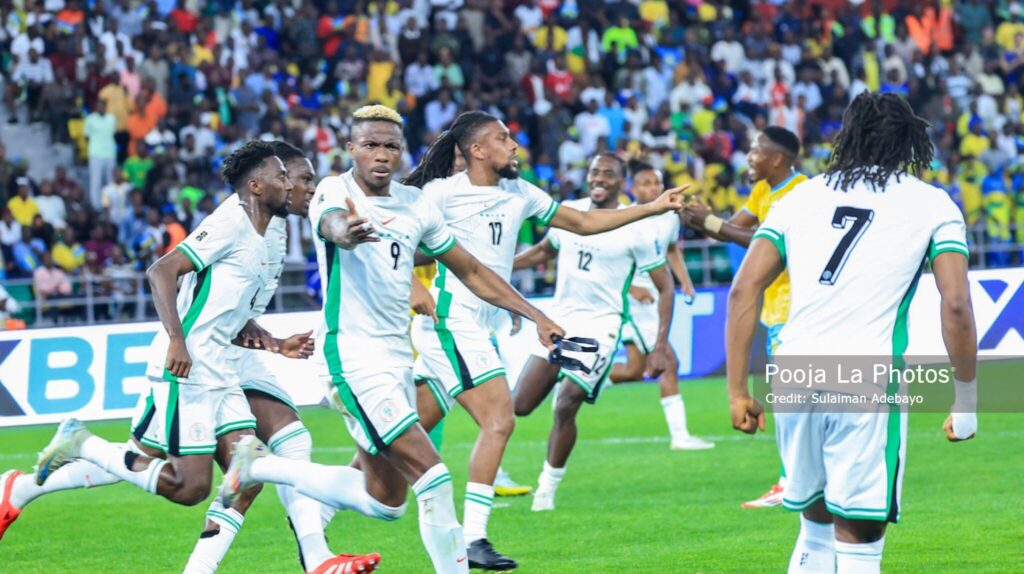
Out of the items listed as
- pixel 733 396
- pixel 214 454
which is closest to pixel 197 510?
pixel 214 454

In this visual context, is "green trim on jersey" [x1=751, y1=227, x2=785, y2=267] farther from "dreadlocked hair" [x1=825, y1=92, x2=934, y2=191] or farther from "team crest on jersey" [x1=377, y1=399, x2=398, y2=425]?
"team crest on jersey" [x1=377, y1=399, x2=398, y2=425]

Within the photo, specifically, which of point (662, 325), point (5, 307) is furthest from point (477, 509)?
point (5, 307)

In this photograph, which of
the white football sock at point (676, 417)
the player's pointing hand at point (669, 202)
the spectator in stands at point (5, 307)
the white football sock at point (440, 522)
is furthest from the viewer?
the spectator in stands at point (5, 307)

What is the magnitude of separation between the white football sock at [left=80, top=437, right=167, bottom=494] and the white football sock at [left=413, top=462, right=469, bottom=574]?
5.13 ft

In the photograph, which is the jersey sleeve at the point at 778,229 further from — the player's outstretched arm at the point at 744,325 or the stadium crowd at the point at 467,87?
the stadium crowd at the point at 467,87

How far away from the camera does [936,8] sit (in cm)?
3045

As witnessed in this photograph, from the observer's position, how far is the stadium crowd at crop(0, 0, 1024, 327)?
2136cm

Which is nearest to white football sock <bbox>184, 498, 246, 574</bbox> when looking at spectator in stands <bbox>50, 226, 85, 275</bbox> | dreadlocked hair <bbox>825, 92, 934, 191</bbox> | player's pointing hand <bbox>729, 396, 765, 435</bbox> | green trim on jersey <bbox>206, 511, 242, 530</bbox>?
green trim on jersey <bbox>206, 511, 242, 530</bbox>

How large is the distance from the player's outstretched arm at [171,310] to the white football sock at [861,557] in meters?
3.39

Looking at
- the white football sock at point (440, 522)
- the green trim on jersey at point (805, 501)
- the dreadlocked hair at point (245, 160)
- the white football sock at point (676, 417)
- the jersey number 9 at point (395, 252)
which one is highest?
the dreadlocked hair at point (245, 160)

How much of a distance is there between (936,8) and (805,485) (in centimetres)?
2662

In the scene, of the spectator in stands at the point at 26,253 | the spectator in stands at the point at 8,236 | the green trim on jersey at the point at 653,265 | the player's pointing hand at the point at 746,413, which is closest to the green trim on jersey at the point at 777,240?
the player's pointing hand at the point at 746,413

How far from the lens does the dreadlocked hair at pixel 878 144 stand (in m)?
5.82

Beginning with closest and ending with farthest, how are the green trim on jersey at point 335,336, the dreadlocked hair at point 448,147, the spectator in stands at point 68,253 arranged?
the green trim on jersey at point 335,336
the dreadlocked hair at point 448,147
the spectator in stands at point 68,253
